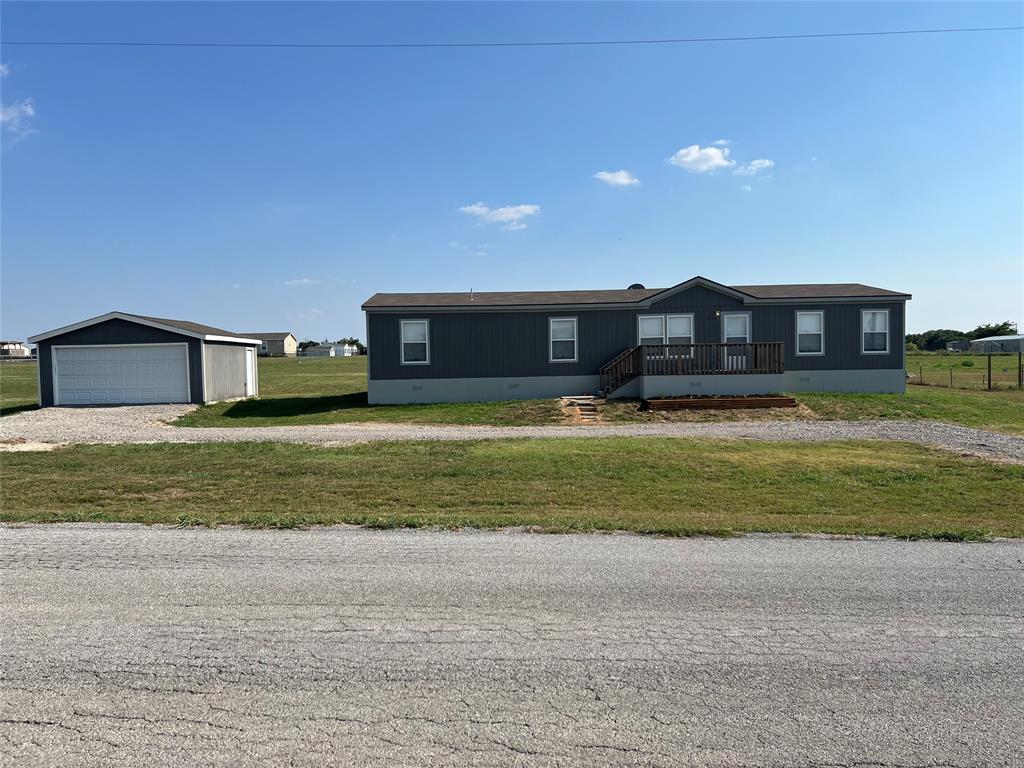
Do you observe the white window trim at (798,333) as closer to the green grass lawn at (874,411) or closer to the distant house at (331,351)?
the green grass lawn at (874,411)

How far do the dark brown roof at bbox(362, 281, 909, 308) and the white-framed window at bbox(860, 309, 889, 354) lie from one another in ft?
2.54

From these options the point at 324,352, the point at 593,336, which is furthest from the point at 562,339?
the point at 324,352

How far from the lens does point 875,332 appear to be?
22469mm

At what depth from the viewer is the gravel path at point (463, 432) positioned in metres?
13.9

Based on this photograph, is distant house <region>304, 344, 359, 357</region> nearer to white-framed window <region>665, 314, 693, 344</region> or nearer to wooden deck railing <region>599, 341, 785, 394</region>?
white-framed window <region>665, 314, 693, 344</region>

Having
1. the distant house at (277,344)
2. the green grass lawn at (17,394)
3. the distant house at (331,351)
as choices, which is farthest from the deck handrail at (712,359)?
the distant house at (277,344)

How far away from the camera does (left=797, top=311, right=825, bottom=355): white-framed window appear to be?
22.4 meters

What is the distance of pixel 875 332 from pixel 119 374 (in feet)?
81.8

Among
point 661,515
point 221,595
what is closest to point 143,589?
point 221,595

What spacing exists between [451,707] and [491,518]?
3.94m

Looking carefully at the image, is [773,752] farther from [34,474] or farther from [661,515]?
[34,474]

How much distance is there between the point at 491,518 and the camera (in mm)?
7176

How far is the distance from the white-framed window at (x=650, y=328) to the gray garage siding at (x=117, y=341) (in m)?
14.5

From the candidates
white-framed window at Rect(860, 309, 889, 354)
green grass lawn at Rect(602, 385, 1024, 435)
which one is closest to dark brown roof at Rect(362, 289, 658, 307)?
green grass lawn at Rect(602, 385, 1024, 435)
